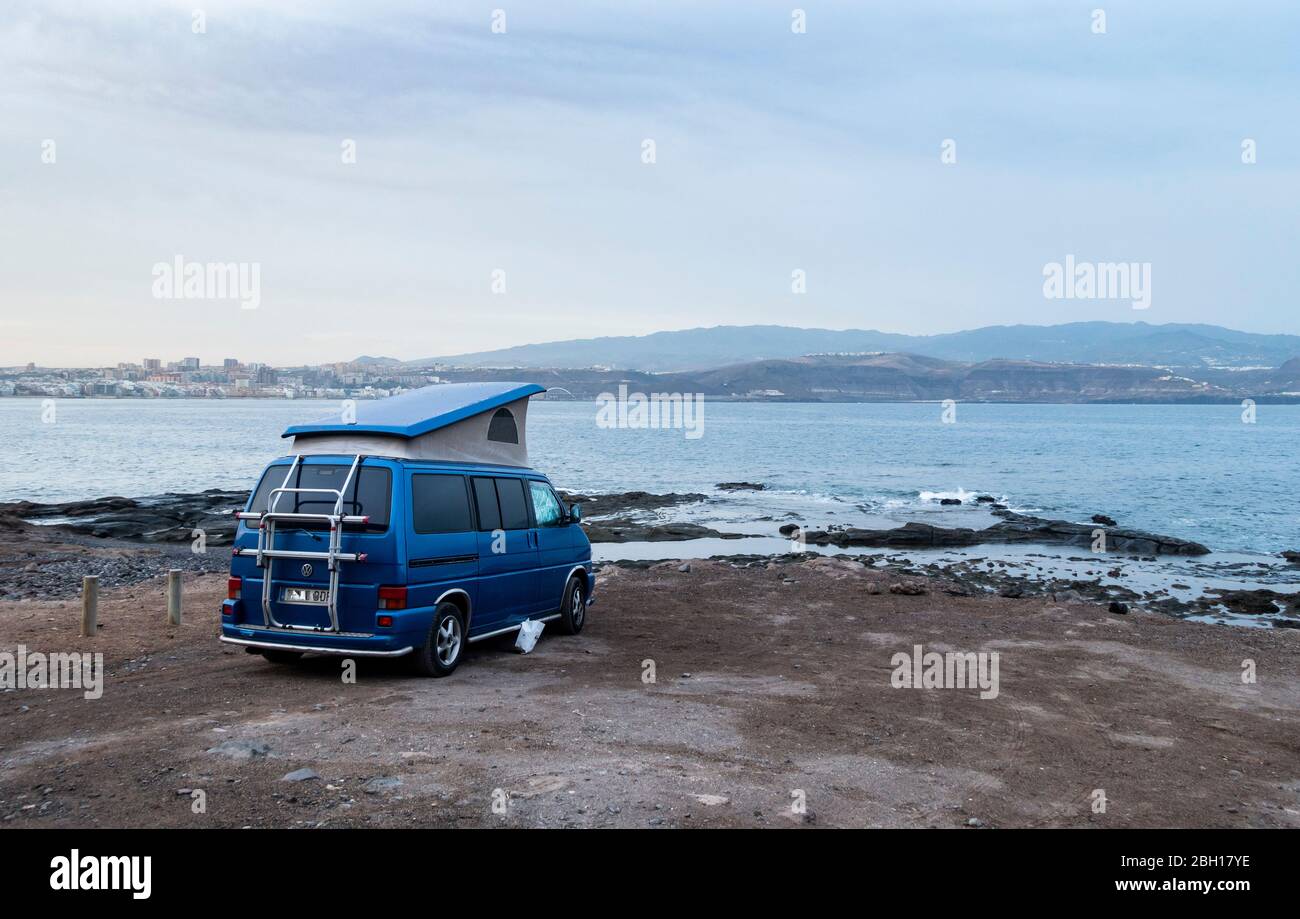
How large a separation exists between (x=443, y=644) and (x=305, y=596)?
1476 mm

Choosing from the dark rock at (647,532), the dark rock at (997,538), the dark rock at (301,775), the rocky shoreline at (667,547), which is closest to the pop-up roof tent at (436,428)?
the dark rock at (301,775)

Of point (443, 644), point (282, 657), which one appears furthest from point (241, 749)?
point (282, 657)

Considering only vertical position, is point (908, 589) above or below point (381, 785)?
below

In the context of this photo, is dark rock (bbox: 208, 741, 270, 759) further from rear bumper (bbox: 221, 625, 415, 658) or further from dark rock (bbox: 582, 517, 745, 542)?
dark rock (bbox: 582, 517, 745, 542)

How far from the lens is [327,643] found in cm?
970

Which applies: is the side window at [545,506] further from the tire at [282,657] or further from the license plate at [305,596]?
the license plate at [305,596]

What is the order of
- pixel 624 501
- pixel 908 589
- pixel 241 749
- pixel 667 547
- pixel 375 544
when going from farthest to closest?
1. pixel 624 501
2. pixel 667 547
3. pixel 908 589
4. pixel 375 544
5. pixel 241 749

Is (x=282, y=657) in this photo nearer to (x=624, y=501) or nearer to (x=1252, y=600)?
(x=1252, y=600)

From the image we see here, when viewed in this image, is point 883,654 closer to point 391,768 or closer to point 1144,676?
point 1144,676

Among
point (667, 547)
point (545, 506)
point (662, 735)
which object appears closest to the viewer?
point (662, 735)

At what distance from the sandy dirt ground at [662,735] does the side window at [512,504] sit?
5.06ft

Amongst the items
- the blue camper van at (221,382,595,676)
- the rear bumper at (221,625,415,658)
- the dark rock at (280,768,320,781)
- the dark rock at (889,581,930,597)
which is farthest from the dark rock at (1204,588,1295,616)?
the dark rock at (280,768,320,781)
